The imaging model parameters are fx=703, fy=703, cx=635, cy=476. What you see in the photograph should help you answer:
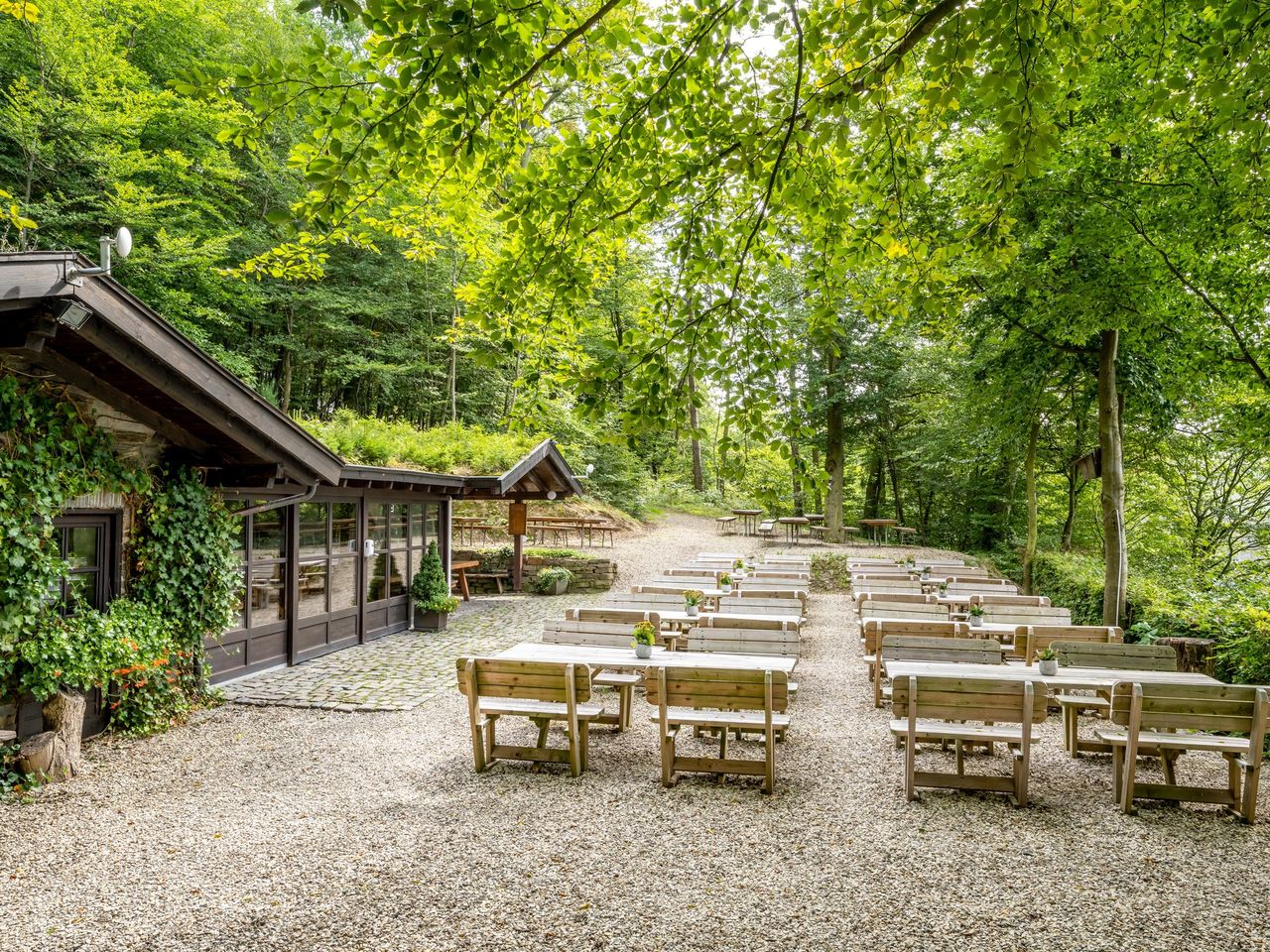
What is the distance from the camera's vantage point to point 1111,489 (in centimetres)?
997

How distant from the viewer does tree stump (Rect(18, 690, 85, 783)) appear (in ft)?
18.3

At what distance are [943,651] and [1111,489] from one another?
511 centimetres

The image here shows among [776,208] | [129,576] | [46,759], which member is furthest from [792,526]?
[46,759]

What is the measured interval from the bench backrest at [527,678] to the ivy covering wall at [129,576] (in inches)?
132

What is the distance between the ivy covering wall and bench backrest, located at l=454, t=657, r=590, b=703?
11.0 ft

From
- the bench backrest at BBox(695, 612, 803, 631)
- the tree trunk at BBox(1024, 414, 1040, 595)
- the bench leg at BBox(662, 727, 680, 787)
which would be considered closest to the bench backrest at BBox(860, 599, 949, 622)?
the bench backrest at BBox(695, 612, 803, 631)

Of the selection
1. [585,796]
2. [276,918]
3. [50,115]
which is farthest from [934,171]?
[50,115]

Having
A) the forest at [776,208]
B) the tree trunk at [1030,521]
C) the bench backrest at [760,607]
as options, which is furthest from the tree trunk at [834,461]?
the bench backrest at [760,607]

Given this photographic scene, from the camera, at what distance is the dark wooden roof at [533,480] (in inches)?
523

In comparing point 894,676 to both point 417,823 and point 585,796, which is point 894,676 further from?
point 417,823

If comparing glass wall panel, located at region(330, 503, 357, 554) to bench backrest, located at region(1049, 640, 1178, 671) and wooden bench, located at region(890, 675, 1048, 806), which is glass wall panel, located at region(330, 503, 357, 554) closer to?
wooden bench, located at region(890, 675, 1048, 806)

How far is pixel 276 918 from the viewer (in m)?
3.80

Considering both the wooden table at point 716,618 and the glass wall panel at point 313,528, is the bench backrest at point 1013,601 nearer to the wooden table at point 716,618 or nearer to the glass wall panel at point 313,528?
the wooden table at point 716,618

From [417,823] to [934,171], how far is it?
40.1 ft
